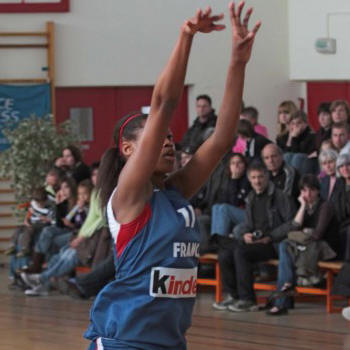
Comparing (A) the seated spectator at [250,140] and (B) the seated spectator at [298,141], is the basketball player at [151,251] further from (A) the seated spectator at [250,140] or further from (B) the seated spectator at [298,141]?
(B) the seated spectator at [298,141]

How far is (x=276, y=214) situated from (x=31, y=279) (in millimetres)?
2699

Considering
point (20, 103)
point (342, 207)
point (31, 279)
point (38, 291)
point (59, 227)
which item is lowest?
point (38, 291)

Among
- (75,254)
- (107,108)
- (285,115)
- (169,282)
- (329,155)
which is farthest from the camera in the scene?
(107,108)

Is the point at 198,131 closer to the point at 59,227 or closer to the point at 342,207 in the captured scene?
the point at 59,227

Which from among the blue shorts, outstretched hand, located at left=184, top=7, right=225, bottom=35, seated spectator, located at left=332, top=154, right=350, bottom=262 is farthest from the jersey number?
seated spectator, located at left=332, top=154, right=350, bottom=262

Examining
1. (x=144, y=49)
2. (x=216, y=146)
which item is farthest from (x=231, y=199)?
(x=216, y=146)

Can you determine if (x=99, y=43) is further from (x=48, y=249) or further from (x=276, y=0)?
(x=48, y=249)

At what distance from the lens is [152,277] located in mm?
2602

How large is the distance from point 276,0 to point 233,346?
22.5ft

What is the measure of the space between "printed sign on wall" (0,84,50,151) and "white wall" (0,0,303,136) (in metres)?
0.21

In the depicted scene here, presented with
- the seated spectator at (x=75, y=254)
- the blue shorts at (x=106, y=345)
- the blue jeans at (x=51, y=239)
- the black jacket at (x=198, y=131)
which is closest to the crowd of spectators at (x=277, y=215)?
the seated spectator at (x=75, y=254)

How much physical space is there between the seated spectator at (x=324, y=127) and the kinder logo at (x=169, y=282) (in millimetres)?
5927

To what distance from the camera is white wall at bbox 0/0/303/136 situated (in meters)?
11.5

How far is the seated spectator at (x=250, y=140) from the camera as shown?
8.33m
